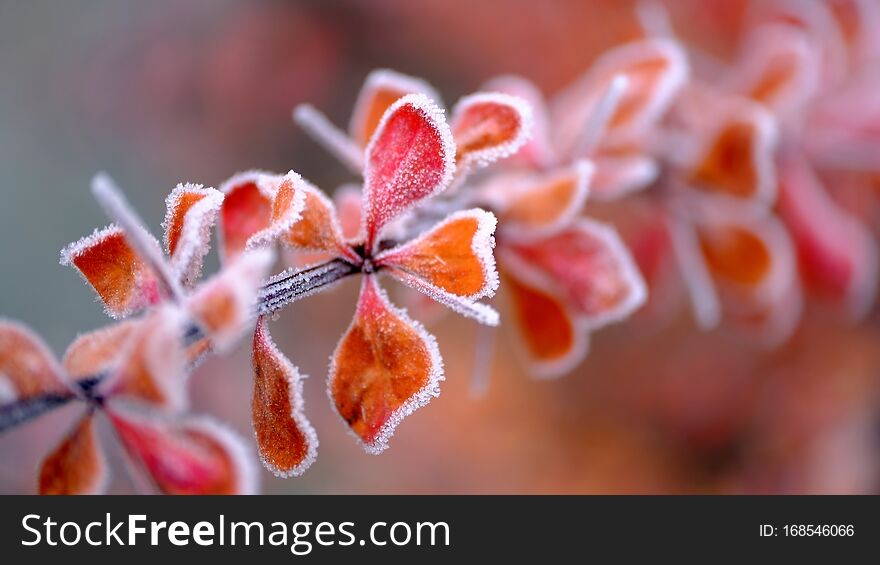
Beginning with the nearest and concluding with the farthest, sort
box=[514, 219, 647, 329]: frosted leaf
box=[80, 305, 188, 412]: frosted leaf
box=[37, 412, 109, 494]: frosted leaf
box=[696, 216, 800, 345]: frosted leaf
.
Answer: box=[80, 305, 188, 412]: frosted leaf
box=[37, 412, 109, 494]: frosted leaf
box=[514, 219, 647, 329]: frosted leaf
box=[696, 216, 800, 345]: frosted leaf

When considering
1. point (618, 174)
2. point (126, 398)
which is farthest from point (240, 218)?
point (618, 174)

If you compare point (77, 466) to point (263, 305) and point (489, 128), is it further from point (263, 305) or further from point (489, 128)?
point (489, 128)

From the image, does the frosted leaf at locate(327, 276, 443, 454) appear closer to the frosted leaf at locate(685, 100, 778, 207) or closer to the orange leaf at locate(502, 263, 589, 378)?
the orange leaf at locate(502, 263, 589, 378)

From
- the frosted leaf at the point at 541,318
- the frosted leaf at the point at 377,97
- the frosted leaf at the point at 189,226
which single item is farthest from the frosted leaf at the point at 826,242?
the frosted leaf at the point at 189,226

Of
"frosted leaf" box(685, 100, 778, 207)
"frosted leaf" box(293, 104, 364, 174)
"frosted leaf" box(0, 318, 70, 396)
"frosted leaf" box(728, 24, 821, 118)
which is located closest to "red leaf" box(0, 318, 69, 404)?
"frosted leaf" box(0, 318, 70, 396)
